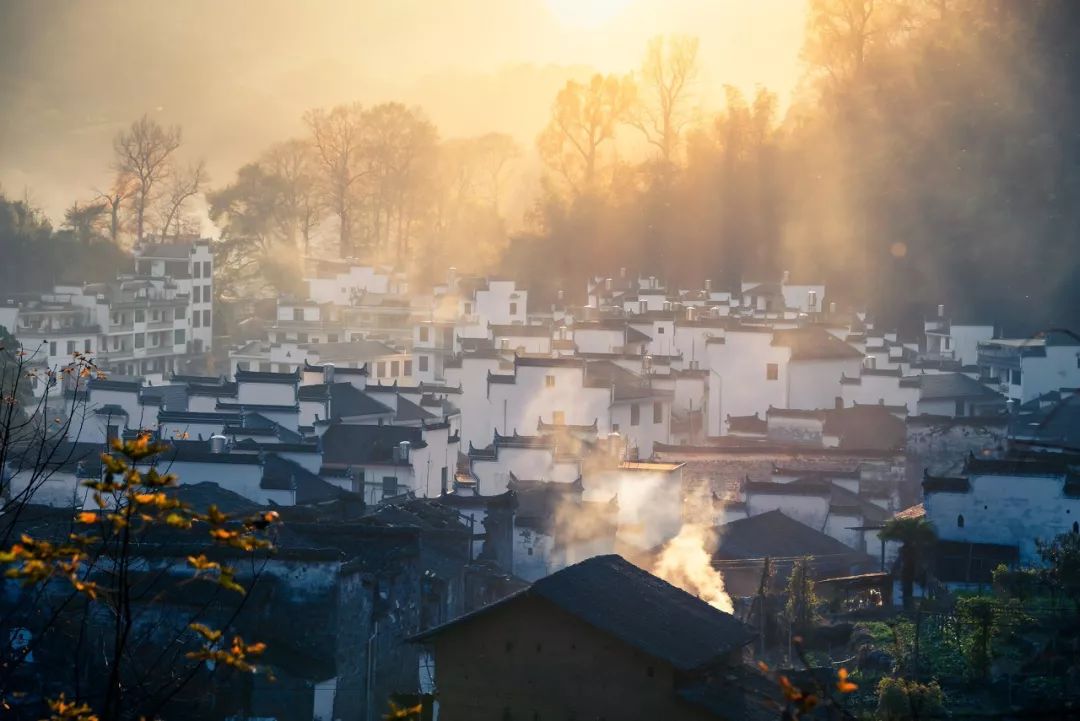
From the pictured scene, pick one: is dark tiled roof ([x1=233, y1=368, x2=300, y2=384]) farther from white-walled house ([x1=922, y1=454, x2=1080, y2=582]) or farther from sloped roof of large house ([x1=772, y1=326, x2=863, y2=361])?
white-walled house ([x1=922, y1=454, x2=1080, y2=582])

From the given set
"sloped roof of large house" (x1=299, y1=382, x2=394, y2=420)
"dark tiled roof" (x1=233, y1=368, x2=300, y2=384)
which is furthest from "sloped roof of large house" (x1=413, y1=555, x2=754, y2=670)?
"dark tiled roof" (x1=233, y1=368, x2=300, y2=384)

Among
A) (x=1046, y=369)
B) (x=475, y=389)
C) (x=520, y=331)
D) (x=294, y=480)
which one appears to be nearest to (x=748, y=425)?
(x=475, y=389)

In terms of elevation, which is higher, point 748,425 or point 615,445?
point 748,425

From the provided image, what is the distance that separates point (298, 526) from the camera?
47.4 feet

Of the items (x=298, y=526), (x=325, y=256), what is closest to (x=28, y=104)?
(x=325, y=256)

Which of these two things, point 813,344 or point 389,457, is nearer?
point 389,457

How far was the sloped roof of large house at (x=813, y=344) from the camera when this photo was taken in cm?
3269

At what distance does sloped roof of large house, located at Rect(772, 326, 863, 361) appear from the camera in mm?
32688

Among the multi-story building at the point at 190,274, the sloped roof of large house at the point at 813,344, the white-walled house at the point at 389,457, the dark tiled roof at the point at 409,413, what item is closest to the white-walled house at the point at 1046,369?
the sloped roof of large house at the point at 813,344

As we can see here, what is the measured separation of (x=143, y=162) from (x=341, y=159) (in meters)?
6.31

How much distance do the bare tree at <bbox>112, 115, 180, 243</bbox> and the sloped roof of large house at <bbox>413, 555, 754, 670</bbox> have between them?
1618 inches

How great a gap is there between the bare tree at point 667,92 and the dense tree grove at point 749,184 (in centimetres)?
6

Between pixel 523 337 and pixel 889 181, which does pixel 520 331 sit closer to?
pixel 523 337

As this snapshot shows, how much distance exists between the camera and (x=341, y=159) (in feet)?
178
